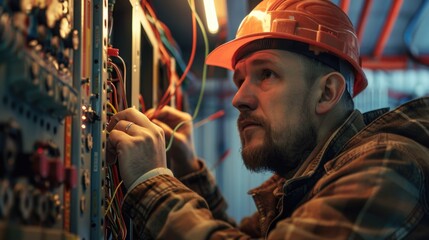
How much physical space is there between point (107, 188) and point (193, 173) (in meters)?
0.81

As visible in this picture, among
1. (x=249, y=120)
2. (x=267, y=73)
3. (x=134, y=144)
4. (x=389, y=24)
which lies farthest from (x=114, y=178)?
(x=389, y=24)

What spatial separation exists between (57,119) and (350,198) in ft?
2.20

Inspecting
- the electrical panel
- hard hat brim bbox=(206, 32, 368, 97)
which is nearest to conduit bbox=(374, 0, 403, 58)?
hard hat brim bbox=(206, 32, 368, 97)

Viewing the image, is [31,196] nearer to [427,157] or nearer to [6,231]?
[6,231]

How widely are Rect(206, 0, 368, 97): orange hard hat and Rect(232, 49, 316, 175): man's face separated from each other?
0.07 meters

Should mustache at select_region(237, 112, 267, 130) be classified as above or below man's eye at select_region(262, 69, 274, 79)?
below

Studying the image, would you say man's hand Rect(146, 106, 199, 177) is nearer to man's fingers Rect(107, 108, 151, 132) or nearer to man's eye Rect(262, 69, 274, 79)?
man's eye Rect(262, 69, 274, 79)

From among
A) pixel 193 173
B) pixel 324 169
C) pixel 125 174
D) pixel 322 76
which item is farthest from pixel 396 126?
pixel 193 173

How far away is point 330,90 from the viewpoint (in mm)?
1768

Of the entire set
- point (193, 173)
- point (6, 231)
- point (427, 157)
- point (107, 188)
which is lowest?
point (193, 173)

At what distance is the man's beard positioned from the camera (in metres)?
1.73

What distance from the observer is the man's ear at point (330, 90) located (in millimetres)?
1760

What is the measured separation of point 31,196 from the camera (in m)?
0.84

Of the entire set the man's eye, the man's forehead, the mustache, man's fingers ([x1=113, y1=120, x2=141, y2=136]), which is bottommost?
the mustache
